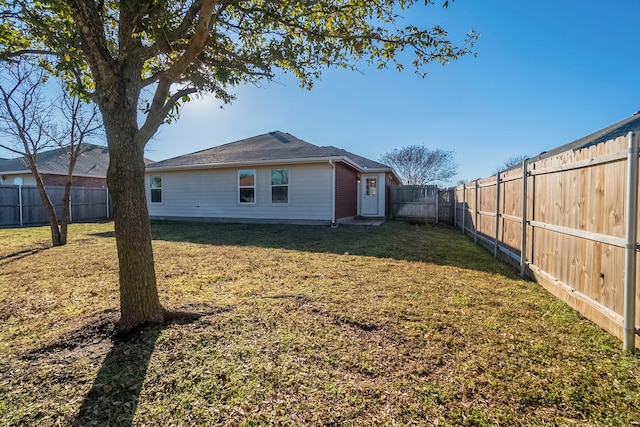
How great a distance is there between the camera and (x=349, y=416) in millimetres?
1728

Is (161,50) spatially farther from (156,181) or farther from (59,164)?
(59,164)

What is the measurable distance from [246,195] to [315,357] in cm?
1110

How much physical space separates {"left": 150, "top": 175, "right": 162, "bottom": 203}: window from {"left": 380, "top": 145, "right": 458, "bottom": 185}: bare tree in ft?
78.6

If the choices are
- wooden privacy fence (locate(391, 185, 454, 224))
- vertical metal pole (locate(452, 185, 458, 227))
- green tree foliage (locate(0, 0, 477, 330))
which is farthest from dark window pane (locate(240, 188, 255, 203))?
vertical metal pole (locate(452, 185, 458, 227))

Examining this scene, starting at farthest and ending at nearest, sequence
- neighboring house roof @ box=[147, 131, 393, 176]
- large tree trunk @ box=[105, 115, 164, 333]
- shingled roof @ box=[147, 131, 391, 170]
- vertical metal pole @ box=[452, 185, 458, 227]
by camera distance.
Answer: vertical metal pole @ box=[452, 185, 458, 227], shingled roof @ box=[147, 131, 391, 170], neighboring house roof @ box=[147, 131, 393, 176], large tree trunk @ box=[105, 115, 164, 333]

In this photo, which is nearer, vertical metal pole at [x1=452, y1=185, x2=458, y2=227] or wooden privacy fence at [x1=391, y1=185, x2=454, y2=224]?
vertical metal pole at [x1=452, y1=185, x2=458, y2=227]

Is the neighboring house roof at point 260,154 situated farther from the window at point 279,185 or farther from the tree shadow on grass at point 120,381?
the tree shadow on grass at point 120,381

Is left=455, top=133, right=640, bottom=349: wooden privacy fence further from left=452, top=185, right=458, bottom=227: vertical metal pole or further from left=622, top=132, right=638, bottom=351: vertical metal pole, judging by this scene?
left=452, top=185, right=458, bottom=227: vertical metal pole

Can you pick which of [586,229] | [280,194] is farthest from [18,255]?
[586,229]

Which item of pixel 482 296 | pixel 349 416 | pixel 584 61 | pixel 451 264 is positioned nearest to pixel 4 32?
pixel 349 416

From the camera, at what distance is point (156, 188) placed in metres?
14.8

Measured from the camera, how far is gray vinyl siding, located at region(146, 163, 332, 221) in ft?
38.3

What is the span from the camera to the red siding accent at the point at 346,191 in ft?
39.8

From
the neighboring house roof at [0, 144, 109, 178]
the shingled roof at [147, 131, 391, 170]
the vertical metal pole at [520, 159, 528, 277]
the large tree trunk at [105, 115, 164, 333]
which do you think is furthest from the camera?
the neighboring house roof at [0, 144, 109, 178]
